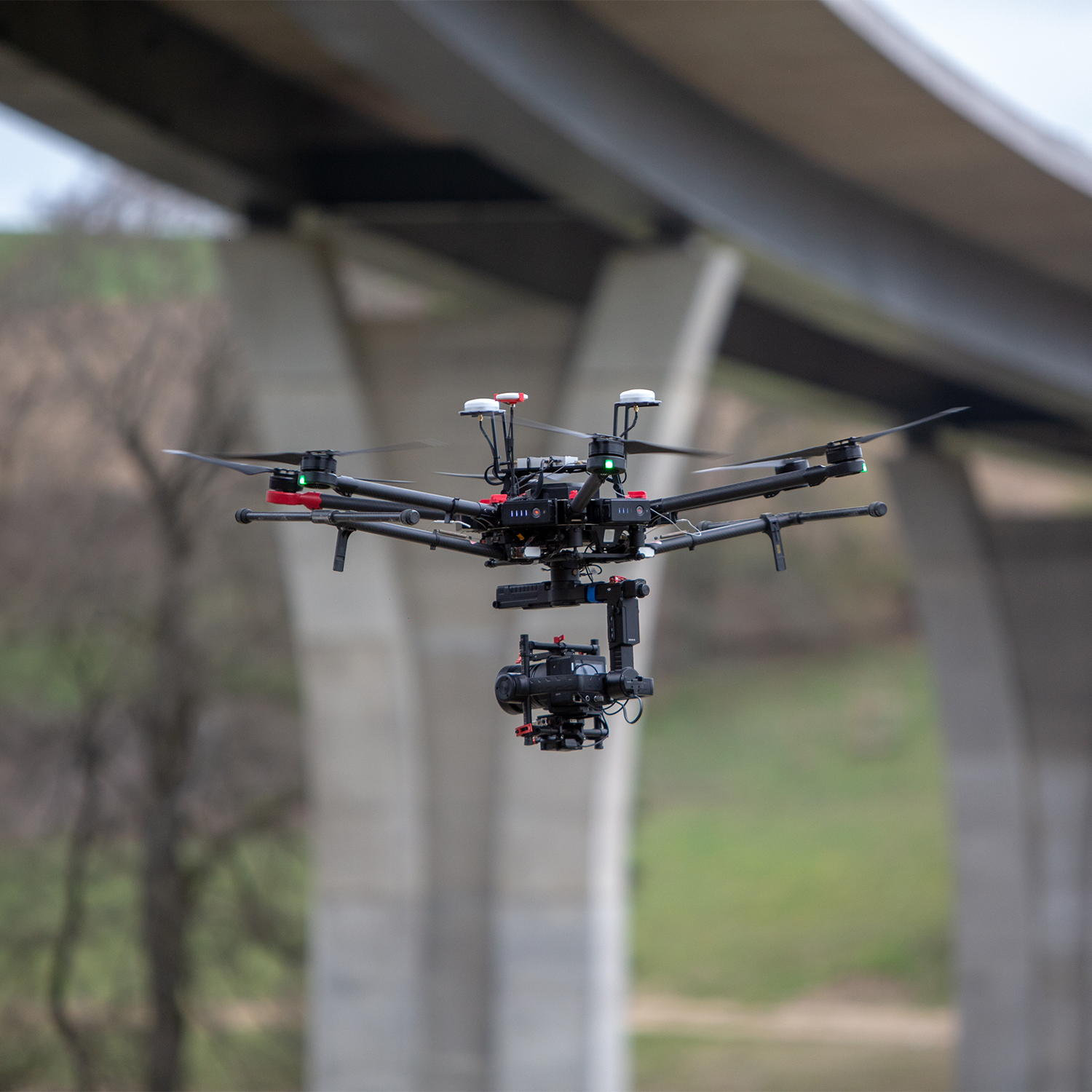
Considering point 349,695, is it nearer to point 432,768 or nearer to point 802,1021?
point 432,768

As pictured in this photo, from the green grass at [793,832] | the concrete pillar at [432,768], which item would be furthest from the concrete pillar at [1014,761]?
the green grass at [793,832]

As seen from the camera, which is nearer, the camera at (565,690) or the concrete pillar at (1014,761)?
the camera at (565,690)

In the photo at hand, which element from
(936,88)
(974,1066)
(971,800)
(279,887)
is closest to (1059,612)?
(971,800)

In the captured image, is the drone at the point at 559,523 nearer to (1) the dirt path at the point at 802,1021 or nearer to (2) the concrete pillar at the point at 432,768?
(2) the concrete pillar at the point at 432,768

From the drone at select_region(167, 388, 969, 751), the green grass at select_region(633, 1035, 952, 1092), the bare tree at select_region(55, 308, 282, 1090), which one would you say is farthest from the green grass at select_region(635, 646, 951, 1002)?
the drone at select_region(167, 388, 969, 751)

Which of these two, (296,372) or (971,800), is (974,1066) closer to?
(971,800)

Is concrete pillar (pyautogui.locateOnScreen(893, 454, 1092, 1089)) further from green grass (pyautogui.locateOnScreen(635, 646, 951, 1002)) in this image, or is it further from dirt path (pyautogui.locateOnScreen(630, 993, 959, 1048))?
green grass (pyautogui.locateOnScreen(635, 646, 951, 1002))

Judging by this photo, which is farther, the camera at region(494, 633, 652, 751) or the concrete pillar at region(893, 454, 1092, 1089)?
the concrete pillar at region(893, 454, 1092, 1089)
